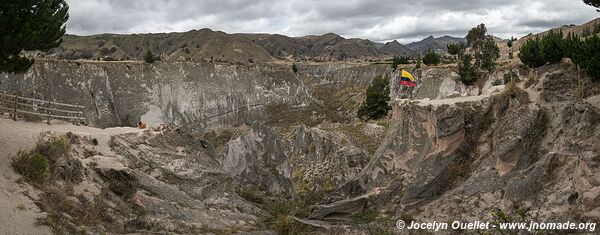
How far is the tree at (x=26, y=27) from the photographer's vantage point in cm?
1366

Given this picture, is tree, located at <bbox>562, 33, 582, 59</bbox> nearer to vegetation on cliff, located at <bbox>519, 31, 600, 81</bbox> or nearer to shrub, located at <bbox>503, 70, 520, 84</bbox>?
vegetation on cliff, located at <bbox>519, 31, 600, 81</bbox>

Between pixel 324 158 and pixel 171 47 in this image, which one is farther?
pixel 171 47

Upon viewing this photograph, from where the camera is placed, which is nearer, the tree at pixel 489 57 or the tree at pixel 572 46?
the tree at pixel 572 46

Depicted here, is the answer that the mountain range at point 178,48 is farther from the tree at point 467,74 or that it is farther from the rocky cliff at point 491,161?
the rocky cliff at point 491,161

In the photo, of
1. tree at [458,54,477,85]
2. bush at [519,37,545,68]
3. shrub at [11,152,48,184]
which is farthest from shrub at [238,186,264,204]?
tree at [458,54,477,85]

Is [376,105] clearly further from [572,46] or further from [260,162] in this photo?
[572,46]

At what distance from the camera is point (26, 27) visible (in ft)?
44.4

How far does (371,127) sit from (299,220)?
16.4m

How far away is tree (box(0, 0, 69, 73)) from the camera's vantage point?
13.7m

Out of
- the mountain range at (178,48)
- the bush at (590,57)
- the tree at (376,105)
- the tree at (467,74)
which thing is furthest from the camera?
the mountain range at (178,48)

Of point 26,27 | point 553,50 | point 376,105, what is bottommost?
point 376,105

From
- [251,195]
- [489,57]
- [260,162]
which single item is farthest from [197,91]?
[251,195]

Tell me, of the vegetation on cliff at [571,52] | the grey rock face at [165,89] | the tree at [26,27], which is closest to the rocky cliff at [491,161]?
the vegetation on cliff at [571,52]

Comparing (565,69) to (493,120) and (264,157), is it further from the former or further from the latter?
(264,157)
